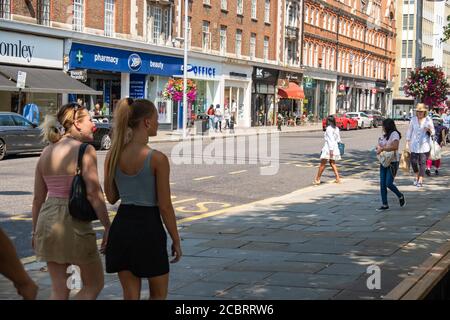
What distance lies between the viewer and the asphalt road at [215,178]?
11862mm

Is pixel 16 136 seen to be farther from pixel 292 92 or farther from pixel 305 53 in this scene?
pixel 305 53

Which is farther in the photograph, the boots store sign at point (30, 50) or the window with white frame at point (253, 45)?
the window with white frame at point (253, 45)

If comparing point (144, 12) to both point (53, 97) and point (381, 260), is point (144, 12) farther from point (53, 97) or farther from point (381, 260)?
point (381, 260)

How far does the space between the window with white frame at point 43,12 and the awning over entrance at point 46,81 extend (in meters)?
2.25

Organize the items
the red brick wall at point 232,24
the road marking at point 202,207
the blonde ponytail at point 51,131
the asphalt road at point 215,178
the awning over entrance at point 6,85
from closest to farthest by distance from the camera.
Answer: the blonde ponytail at point 51,131 < the asphalt road at point 215,178 < the road marking at point 202,207 < the awning over entrance at point 6,85 < the red brick wall at point 232,24

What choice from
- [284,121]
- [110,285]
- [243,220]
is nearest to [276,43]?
[284,121]

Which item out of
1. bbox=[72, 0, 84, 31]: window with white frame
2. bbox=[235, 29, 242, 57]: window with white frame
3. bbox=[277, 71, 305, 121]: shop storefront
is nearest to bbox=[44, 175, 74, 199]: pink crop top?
bbox=[72, 0, 84, 31]: window with white frame

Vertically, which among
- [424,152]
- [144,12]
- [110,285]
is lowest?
[110,285]

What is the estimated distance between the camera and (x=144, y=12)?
39.6 m

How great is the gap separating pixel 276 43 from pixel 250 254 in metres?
49.1

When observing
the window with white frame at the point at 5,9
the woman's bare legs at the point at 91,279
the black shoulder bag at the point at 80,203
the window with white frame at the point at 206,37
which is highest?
the window with white frame at the point at 206,37

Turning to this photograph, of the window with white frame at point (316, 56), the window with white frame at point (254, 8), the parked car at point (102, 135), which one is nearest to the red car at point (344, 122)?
the window with white frame at point (254, 8)

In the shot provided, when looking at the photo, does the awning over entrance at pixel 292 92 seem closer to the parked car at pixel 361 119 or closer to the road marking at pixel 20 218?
the parked car at pixel 361 119
